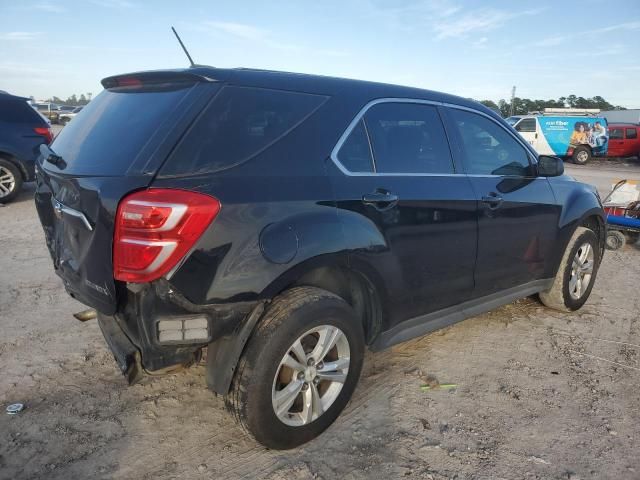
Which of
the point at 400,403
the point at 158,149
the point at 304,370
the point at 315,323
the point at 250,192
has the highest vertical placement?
the point at 158,149

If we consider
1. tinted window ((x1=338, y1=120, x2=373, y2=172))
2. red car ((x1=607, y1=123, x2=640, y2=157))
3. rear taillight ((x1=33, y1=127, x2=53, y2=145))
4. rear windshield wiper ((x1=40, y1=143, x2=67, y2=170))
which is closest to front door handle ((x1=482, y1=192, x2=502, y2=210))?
tinted window ((x1=338, y1=120, x2=373, y2=172))

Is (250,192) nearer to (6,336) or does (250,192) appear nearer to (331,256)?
(331,256)

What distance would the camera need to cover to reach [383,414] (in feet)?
9.65

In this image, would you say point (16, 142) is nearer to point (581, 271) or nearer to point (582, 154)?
point (581, 271)

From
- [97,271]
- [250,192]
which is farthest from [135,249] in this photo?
[250,192]

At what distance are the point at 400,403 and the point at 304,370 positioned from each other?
825 millimetres

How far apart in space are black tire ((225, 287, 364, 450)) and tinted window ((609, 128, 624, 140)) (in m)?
27.7

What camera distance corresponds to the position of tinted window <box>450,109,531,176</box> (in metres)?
3.51

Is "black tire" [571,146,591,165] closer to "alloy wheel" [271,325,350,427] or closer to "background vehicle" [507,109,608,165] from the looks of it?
"background vehicle" [507,109,608,165]

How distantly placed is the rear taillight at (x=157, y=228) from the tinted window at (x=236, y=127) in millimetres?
143

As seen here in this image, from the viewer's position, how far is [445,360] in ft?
12.0

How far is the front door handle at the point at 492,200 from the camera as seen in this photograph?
11.3 ft

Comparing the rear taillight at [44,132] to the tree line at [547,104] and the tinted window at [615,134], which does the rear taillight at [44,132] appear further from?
the tree line at [547,104]

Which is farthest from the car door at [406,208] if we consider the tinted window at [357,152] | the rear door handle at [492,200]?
the rear door handle at [492,200]
